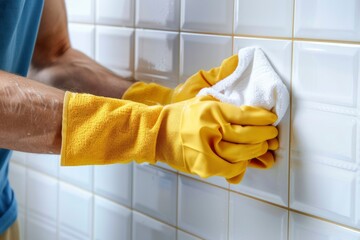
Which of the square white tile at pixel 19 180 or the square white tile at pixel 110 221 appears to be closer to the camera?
the square white tile at pixel 110 221

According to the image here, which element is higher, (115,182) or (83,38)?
(83,38)

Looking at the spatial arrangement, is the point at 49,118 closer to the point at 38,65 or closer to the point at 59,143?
the point at 59,143

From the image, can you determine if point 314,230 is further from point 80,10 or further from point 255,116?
point 80,10

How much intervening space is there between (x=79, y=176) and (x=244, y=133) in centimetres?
61

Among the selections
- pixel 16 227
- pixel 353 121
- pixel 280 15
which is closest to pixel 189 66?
pixel 280 15

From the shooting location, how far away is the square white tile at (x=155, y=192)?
109 centimetres

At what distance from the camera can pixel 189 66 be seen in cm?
102

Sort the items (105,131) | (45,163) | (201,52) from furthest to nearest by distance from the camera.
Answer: (45,163), (201,52), (105,131)

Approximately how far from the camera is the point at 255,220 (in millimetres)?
947

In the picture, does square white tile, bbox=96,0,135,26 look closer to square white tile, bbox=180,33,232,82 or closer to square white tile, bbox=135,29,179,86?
square white tile, bbox=135,29,179,86

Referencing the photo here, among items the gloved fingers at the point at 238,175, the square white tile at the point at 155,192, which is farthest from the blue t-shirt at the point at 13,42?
the gloved fingers at the point at 238,175

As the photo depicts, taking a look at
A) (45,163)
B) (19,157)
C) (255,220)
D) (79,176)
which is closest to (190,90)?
(255,220)

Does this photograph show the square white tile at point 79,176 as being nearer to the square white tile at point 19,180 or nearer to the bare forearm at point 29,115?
the square white tile at point 19,180

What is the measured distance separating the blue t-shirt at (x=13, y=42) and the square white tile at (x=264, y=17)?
399 mm
